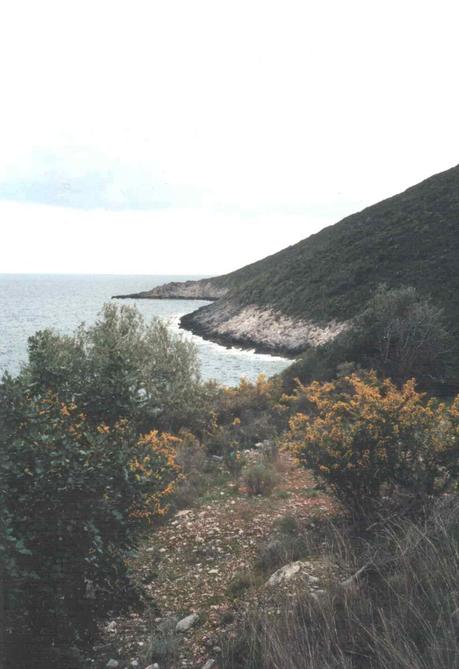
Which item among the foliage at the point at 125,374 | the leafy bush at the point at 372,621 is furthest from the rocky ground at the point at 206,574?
the foliage at the point at 125,374

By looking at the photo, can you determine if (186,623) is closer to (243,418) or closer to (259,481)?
(259,481)

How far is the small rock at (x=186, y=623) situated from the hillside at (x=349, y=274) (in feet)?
75.2

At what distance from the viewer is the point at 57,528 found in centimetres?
406

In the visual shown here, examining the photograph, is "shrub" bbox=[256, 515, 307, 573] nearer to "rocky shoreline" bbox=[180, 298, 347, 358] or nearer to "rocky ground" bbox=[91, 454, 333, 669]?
"rocky ground" bbox=[91, 454, 333, 669]

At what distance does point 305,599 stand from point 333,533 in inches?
93.8

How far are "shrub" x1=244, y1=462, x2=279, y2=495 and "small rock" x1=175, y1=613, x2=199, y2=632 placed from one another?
3949 mm

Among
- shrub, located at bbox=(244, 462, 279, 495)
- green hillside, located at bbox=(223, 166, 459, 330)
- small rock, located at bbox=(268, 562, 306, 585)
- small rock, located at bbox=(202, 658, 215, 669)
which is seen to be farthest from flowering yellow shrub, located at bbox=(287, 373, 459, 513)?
green hillside, located at bbox=(223, 166, 459, 330)

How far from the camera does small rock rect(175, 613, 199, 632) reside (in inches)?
198

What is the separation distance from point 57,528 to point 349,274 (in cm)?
4094

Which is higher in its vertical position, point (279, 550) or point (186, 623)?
point (279, 550)

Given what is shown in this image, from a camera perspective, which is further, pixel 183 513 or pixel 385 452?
pixel 183 513

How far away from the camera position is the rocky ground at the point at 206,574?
470 cm

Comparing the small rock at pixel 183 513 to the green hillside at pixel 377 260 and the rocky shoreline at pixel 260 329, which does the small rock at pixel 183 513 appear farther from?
the rocky shoreline at pixel 260 329

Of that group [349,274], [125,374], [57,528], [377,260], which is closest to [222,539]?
[125,374]
